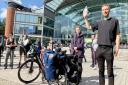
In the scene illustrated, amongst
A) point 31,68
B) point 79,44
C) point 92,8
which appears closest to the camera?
point 31,68

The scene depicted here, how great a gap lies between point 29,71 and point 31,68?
106mm

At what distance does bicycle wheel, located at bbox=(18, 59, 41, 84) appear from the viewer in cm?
870

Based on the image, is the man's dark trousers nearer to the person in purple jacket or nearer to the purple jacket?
the person in purple jacket

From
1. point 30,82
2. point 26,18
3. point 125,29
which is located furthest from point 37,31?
point 30,82

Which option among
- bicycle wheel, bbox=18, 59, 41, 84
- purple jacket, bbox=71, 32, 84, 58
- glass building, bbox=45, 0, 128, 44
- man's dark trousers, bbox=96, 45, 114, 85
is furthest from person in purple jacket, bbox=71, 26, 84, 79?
glass building, bbox=45, 0, 128, 44

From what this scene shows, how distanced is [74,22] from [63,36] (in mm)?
4645

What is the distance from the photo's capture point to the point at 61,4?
228 ft

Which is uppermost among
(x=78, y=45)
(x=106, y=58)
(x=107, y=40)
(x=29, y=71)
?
(x=107, y=40)

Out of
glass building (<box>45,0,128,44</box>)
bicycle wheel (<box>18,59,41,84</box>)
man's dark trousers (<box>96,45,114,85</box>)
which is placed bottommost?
bicycle wheel (<box>18,59,41,84</box>)

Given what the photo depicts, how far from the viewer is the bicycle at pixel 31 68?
8.66 m

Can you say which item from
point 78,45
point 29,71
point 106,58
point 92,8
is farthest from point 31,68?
point 92,8

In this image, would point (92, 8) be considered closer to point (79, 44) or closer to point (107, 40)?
point (79, 44)

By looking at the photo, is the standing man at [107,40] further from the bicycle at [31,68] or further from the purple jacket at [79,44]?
the purple jacket at [79,44]

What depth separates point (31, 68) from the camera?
904cm
